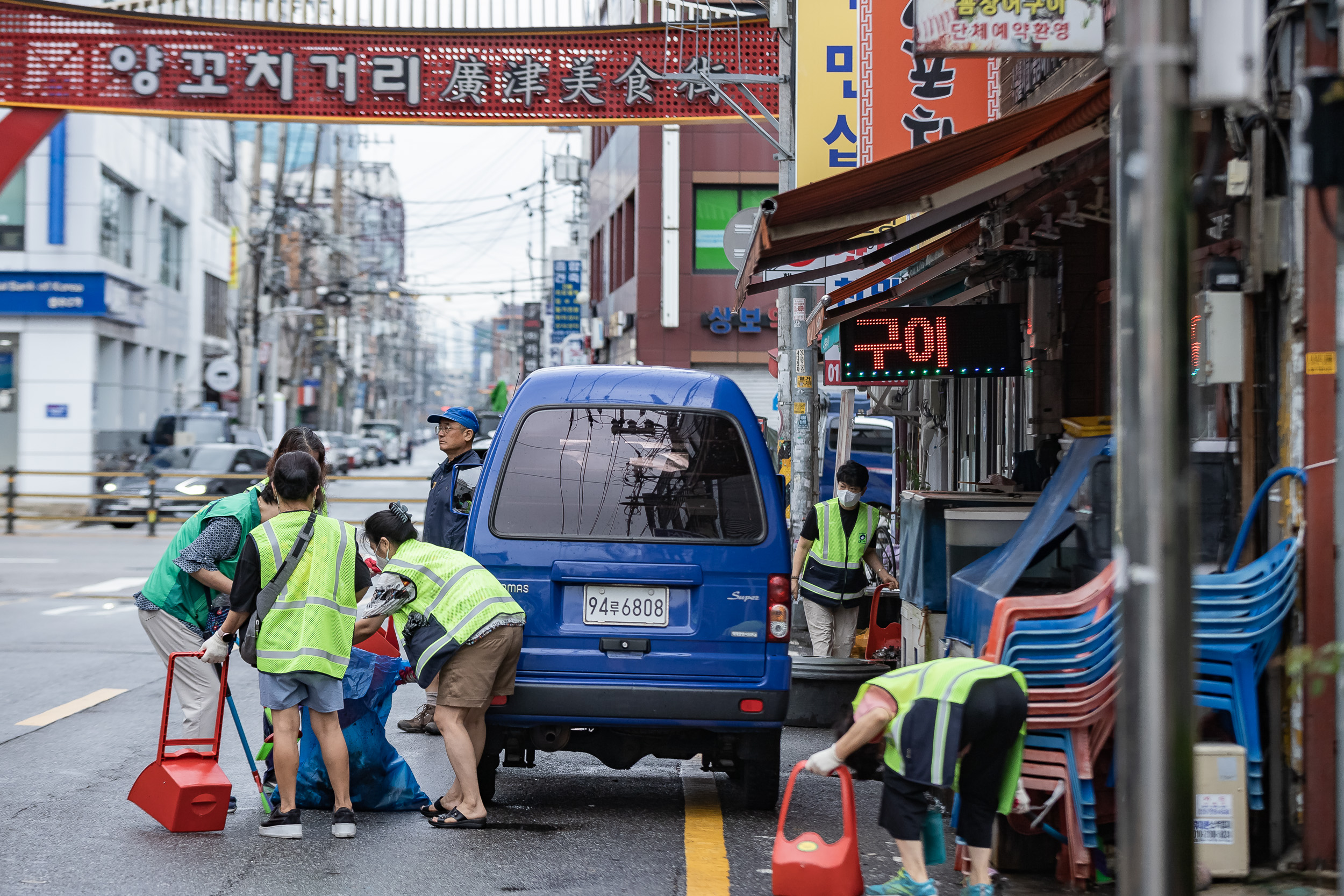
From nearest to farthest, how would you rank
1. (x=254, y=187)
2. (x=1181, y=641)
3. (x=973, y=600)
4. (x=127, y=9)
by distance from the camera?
(x=1181, y=641)
(x=973, y=600)
(x=127, y=9)
(x=254, y=187)

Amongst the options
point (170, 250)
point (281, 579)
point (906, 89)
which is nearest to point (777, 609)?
point (281, 579)

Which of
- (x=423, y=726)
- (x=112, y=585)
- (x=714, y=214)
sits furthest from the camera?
(x=714, y=214)

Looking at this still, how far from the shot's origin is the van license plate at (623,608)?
638 cm

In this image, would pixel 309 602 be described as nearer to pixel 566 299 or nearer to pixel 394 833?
pixel 394 833

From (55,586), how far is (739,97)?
40.9 feet

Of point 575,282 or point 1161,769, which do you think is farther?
point 575,282

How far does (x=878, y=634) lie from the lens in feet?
32.0

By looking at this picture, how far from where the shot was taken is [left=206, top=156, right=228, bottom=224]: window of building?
47312mm

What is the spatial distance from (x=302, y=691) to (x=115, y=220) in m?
31.5

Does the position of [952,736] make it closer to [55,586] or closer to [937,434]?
[937,434]

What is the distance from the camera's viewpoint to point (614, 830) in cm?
634

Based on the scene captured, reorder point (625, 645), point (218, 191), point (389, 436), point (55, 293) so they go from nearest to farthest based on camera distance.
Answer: point (625, 645) → point (55, 293) → point (218, 191) → point (389, 436)

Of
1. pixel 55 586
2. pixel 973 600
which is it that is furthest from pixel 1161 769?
pixel 55 586

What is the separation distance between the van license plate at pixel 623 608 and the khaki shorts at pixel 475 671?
0.40 metres
